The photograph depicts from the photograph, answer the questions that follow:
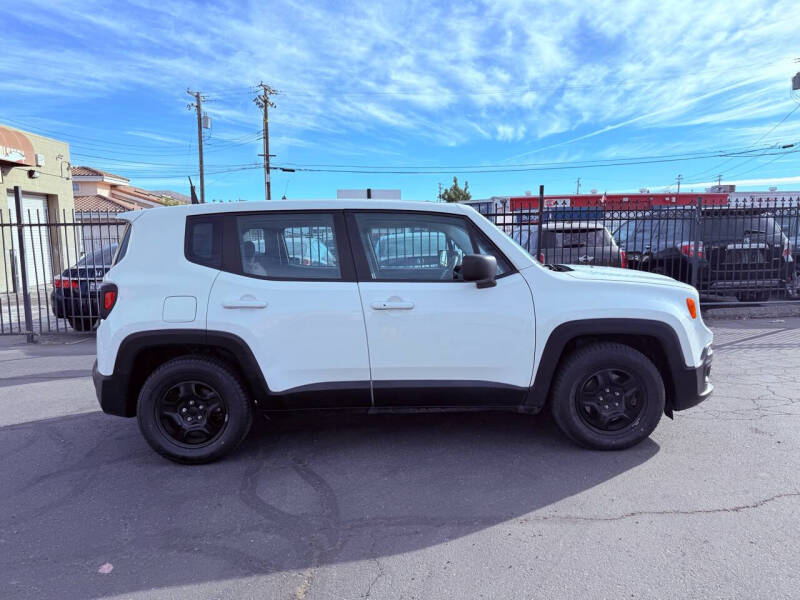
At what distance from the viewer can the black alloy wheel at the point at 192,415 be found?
3.75 m

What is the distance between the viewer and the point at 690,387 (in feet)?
12.2

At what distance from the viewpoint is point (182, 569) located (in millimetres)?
2639

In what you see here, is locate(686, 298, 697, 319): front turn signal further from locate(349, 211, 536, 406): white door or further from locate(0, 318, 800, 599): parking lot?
locate(349, 211, 536, 406): white door

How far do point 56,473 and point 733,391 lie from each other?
5915mm

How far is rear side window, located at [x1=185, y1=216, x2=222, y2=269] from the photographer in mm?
3711

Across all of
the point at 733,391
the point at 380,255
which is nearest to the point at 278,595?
the point at 380,255

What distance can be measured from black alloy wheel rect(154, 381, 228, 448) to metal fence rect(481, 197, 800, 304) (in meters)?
6.39

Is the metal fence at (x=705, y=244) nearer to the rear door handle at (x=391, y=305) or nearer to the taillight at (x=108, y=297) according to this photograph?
the rear door handle at (x=391, y=305)

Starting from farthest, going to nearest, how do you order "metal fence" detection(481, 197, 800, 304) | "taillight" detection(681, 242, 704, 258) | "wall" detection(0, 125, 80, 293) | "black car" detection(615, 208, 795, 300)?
1. "wall" detection(0, 125, 80, 293)
2. "black car" detection(615, 208, 795, 300)
3. "taillight" detection(681, 242, 704, 258)
4. "metal fence" detection(481, 197, 800, 304)

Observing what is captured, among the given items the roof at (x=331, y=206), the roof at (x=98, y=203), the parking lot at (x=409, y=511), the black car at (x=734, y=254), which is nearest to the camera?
the parking lot at (x=409, y=511)

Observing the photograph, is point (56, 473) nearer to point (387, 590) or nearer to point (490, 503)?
point (387, 590)

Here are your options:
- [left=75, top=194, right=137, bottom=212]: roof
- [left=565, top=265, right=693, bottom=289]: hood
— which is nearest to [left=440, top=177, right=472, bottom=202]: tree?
[left=75, top=194, right=137, bottom=212]: roof

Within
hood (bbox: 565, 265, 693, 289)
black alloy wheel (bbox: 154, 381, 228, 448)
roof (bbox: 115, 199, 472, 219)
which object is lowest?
black alloy wheel (bbox: 154, 381, 228, 448)

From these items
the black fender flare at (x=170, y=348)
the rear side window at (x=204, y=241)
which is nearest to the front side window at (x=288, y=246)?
the rear side window at (x=204, y=241)
